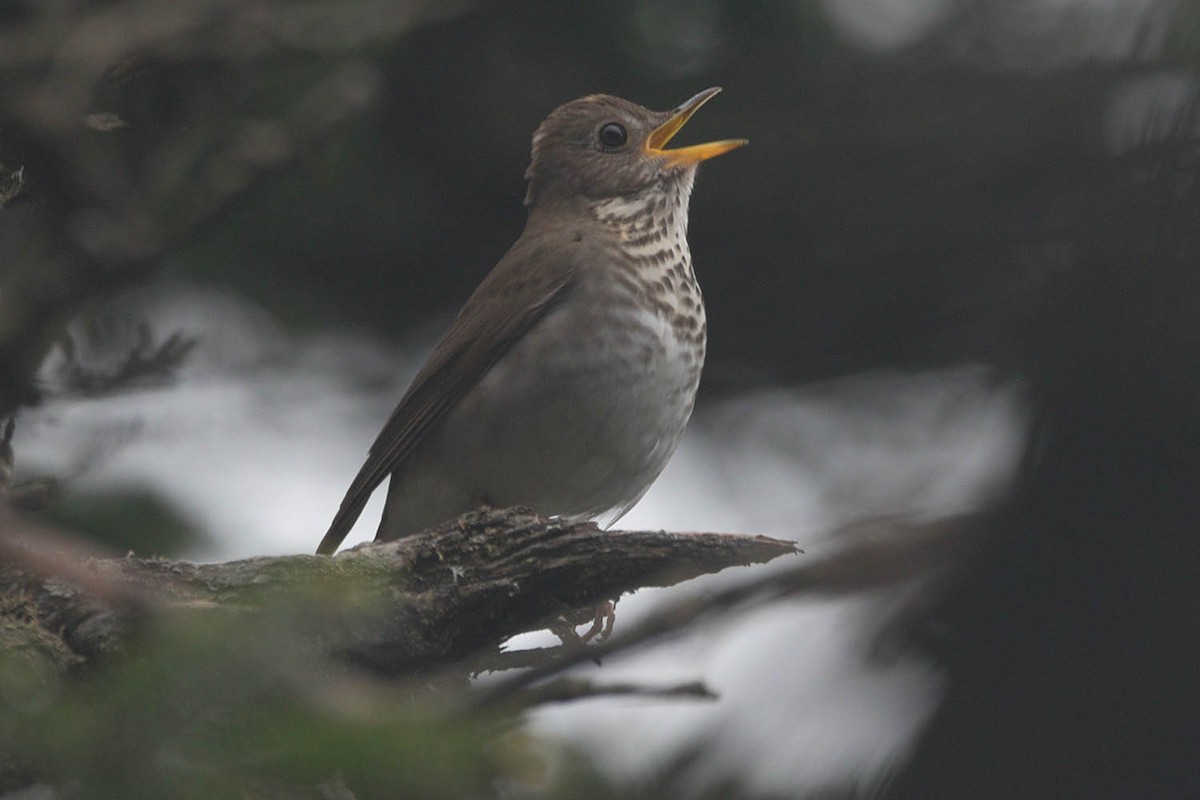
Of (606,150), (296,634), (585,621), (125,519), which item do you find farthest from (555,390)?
(296,634)

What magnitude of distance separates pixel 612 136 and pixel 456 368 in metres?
1.12

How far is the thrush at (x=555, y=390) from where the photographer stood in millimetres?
3822

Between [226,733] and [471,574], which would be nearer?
[226,733]

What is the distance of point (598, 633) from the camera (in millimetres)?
3600

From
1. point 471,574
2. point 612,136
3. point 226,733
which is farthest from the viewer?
point 612,136

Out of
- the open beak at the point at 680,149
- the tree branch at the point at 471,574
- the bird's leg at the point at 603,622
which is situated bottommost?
the tree branch at the point at 471,574

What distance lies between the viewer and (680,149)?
15.1 feet

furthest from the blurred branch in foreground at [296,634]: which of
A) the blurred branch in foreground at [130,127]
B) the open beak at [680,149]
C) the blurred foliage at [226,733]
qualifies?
the open beak at [680,149]

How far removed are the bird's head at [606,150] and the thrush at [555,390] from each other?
25 centimetres

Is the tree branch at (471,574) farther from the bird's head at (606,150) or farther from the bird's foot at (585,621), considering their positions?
the bird's head at (606,150)

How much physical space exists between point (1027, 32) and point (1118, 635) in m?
2.67

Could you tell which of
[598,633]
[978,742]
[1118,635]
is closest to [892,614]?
[978,742]

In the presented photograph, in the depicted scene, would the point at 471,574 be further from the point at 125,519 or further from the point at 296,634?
the point at 296,634

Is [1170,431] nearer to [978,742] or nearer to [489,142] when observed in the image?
[978,742]
